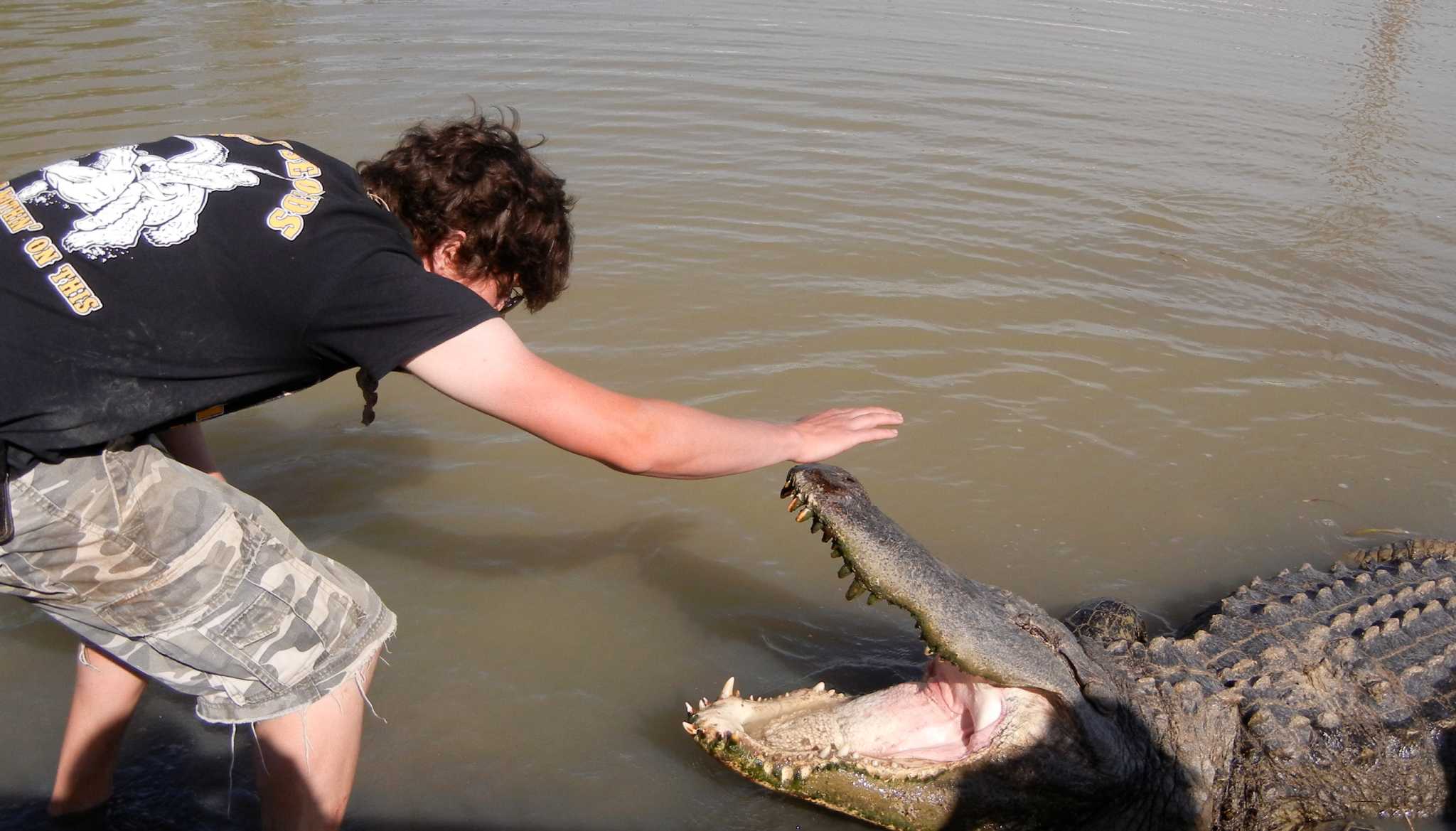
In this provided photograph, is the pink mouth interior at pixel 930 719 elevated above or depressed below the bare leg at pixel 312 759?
below

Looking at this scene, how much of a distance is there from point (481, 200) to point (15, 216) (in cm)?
79

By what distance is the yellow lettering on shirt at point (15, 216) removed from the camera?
179 centimetres

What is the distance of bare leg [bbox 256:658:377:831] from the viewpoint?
215 centimetres

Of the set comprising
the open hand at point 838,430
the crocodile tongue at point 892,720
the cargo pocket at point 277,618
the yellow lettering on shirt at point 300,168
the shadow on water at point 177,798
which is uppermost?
the yellow lettering on shirt at point 300,168

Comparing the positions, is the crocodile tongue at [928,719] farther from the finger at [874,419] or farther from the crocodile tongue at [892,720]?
the finger at [874,419]

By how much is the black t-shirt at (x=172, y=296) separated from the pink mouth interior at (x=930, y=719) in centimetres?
151

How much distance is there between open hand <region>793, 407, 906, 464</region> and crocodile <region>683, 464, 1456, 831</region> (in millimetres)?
84

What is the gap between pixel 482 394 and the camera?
1867 mm

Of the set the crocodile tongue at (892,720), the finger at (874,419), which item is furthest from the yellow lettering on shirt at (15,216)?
the crocodile tongue at (892,720)

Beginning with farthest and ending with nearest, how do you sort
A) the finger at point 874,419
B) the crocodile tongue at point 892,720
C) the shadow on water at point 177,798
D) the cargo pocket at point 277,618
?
the crocodile tongue at point 892,720 → the shadow on water at point 177,798 → the finger at point 874,419 → the cargo pocket at point 277,618

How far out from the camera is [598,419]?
6.40 feet

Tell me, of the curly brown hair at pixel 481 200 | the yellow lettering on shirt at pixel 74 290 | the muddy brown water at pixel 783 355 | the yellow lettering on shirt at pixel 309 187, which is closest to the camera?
the yellow lettering on shirt at pixel 74 290

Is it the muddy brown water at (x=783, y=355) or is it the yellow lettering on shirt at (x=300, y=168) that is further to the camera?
the muddy brown water at (x=783, y=355)

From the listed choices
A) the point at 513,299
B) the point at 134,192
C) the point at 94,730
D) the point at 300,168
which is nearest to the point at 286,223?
the point at 300,168
